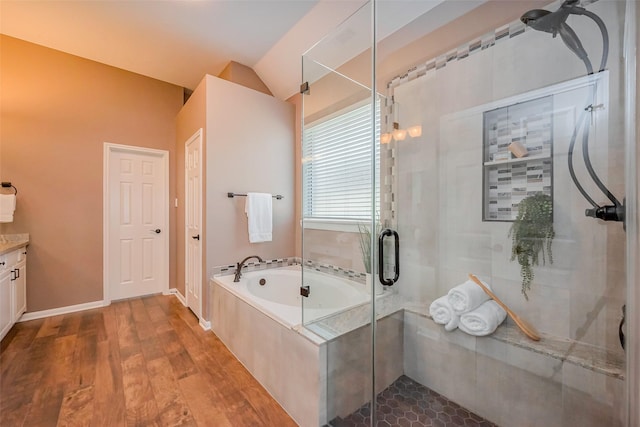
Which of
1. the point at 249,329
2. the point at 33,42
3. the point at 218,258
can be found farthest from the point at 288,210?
the point at 33,42

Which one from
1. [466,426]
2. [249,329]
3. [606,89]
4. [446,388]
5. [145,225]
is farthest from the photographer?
[145,225]

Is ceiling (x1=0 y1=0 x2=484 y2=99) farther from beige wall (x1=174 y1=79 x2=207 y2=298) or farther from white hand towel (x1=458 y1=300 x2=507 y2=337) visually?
white hand towel (x1=458 y1=300 x2=507 y2=337)

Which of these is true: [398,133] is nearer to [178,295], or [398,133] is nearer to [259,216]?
[259,216]

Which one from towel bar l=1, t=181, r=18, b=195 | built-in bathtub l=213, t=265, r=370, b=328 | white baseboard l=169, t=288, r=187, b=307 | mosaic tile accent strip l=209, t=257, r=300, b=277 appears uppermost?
towel bar l=1, t=181, r=18, b=195

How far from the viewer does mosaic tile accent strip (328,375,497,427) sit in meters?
1.44

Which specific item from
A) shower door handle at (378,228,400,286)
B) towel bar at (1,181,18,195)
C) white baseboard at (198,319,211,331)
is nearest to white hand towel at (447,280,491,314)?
shower door handle at (378,228,400,286)

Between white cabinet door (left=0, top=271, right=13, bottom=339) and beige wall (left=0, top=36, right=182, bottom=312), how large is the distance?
0.53m

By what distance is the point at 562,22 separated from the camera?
4.36 ft

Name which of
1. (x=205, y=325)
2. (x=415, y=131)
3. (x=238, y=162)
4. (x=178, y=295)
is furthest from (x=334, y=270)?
(x=178, y=295)

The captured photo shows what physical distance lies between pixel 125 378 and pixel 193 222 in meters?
1.53

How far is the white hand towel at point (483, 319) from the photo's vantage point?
1465 mm

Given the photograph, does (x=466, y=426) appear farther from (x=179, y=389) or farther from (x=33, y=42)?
(x=33, y=42)

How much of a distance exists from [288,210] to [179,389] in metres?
1.97

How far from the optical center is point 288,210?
3.15 metres
